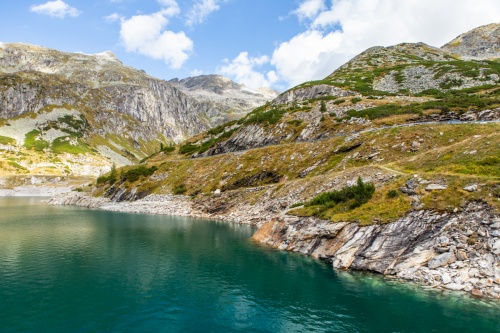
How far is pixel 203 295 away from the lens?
32688mm

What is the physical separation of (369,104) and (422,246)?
96265 millimetres

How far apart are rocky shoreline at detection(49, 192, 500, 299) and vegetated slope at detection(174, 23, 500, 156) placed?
65.9 m

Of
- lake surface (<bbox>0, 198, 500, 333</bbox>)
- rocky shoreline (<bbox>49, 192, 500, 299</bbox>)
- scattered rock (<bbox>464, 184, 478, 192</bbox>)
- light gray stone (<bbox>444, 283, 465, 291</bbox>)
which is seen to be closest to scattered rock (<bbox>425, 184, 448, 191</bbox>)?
scattered rock (<bbox>464, 184, 478, 192</bbox>)

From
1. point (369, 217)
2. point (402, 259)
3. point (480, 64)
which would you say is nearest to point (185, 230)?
point (369, 217)

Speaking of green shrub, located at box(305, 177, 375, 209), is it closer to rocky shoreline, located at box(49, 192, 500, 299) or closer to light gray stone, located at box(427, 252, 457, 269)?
rocky shoreline, located at box(49, 192, 500, 299)

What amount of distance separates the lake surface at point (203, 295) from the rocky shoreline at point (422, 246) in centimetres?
228

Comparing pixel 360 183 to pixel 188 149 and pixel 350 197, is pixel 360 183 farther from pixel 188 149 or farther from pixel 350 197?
pixel 188 149

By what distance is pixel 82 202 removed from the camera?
13600 cm

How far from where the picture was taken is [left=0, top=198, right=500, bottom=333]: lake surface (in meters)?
26.0

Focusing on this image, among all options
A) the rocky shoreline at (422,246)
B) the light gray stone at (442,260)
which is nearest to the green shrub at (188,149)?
the rocky shoreline at (422,246)

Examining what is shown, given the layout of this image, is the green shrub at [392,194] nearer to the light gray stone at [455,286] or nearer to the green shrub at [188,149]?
the light gray stone at [455,286]

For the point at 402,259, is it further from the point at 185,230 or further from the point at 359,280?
the point at 185,230

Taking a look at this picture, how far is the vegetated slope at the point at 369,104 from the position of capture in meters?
104

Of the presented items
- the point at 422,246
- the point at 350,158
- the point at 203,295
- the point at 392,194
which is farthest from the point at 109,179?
the point at 422,246
